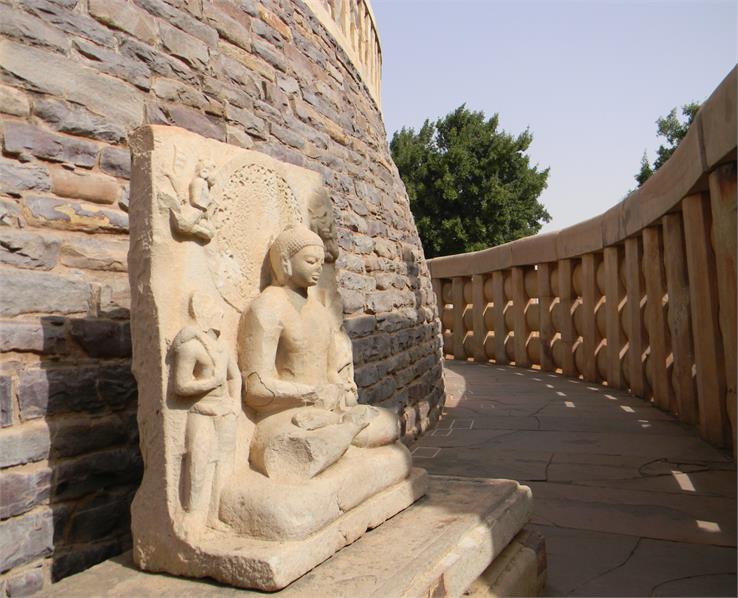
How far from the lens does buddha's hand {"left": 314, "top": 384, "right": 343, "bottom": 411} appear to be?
112 inches

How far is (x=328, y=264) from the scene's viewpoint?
11.6 feet

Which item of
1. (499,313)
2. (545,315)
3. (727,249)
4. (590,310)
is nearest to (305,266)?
(727,249)

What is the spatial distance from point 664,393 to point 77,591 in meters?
5.78

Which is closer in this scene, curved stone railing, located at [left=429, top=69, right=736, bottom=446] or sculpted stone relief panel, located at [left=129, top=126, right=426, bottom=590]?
sculpted stone relief panel, located at [left=129, top=126, right=426, bottom=590]

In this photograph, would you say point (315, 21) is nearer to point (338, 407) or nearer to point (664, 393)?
point (338, 407)

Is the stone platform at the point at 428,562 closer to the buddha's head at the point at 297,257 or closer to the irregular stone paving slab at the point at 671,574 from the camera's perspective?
the irregular stone paving slab at the point at 671,574

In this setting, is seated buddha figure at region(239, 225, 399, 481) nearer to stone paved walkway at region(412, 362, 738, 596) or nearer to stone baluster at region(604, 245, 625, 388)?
stone paved walkway at region(412, 362, 738, 596)

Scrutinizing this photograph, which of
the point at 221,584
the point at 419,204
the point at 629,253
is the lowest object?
the point at 221,584

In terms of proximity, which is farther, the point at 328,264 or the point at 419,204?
the point at 419,204

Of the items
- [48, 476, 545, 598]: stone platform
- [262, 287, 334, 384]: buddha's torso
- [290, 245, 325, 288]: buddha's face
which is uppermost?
[290, 245, 325, 288]: buddha's face

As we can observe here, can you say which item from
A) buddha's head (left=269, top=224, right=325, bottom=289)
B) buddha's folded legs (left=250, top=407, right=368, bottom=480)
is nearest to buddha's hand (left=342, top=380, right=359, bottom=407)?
buddha's folded legs (left=250, top=407, right=368, bottom=480)

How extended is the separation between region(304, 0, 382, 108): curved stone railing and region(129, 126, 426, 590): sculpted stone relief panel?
13.3 feet

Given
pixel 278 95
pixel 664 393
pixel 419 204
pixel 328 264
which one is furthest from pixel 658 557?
pixel 419 204

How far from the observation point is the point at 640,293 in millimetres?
7121
